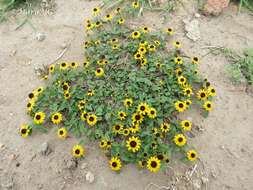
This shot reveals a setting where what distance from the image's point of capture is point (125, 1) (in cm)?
323

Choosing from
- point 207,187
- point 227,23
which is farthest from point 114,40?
point 207,187

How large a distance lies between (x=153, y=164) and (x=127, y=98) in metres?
0.57

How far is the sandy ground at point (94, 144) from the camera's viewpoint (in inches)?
82.0

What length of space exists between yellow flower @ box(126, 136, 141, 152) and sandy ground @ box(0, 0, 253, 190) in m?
0.16

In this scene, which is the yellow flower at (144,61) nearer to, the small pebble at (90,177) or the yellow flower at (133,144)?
Result: the yellow flower at (133,144)

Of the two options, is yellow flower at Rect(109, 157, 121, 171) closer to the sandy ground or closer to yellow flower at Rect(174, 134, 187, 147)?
the sandy ground

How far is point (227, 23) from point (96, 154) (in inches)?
75.0

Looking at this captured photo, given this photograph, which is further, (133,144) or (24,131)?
Result: (24,131)

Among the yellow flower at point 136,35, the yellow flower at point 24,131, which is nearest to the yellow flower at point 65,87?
the yellow flower at point 24,131

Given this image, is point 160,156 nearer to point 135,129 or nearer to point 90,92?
point 135,129

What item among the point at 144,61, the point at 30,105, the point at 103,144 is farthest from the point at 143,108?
the point at 30,105

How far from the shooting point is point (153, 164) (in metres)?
2.00

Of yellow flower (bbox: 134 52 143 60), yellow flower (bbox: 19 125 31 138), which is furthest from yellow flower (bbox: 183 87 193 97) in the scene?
yellow flower (bbox: 19 125 31 138)

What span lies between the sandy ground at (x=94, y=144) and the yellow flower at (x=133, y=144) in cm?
16
